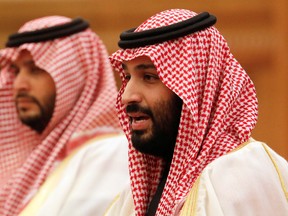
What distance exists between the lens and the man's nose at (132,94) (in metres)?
4.36

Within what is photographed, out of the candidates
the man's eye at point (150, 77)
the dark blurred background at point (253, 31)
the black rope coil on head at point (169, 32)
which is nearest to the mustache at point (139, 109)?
the man's eye at point (150, 77)

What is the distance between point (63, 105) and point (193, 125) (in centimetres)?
193

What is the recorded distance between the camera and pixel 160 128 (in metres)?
4.38

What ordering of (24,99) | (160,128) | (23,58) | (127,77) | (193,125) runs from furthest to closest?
(23,58) < (24,99) < (127,77) < (160,128) < (193,125)

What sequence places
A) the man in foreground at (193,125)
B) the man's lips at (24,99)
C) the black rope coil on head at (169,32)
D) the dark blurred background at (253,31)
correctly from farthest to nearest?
the dark blurred background at (253,31) < the man's lips at (24,99) < the black rope coil on head at (169,32) < the man in foreground at (193,125)

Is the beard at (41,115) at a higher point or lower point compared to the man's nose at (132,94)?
lower

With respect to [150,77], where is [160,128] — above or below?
below

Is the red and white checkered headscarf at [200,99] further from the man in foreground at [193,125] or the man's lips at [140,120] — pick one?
the man's lips at [140,120]

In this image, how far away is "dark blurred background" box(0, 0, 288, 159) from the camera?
32.9ft

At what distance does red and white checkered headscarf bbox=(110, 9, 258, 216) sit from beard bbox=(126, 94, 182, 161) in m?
0.08

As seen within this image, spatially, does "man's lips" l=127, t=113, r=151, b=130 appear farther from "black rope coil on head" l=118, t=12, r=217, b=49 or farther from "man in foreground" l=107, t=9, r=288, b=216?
"black rope coil on head" l=118, t=12, r=217, b=49

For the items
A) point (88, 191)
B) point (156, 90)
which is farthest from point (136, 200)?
point (88, 191)

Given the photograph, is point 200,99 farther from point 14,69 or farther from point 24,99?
point 14,69

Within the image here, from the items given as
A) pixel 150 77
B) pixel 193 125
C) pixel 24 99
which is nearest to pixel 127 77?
pixel 150 77
